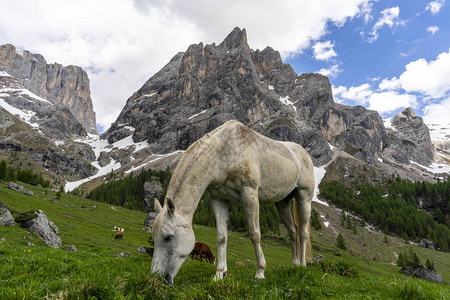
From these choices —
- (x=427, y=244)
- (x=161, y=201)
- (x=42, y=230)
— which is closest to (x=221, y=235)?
(x=42, y=230)

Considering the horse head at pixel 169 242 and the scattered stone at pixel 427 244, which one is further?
the scattered stone at pixel 427 244

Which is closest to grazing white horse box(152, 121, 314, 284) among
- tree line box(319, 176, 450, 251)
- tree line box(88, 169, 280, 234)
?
tree line box(88, 169, 280, 234)

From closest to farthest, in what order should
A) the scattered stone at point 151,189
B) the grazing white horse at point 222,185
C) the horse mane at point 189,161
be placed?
the grazing white horse at point 222,185
the horse mane at point 189,161
the scattered stone at point 151,189

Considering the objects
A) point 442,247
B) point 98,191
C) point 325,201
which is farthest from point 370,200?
point 98,191

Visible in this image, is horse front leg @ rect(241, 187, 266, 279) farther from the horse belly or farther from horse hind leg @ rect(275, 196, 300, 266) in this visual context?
horse hind leg @ rect(275, 196, 300, 266)

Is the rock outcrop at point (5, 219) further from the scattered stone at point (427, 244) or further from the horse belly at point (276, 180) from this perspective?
the scattered stone at point (427, 244)

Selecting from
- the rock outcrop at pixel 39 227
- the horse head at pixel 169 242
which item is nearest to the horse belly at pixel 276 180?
the horse head at pixel 169 242

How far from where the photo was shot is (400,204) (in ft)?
451

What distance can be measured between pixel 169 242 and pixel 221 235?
71.3 inches

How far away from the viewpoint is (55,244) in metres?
24.3

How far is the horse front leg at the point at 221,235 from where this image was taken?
6680mm

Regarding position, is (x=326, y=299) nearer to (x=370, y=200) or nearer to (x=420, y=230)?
(x=420, y=230)

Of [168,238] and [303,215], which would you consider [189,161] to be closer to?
[168,238]

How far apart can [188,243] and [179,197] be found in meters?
1.16
